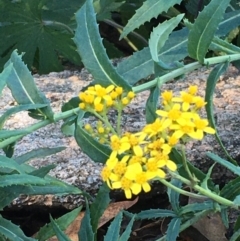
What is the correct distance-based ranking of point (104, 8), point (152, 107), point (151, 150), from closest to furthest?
1. point (151, 150)
2. point (152, 107)
3. point (104, 8)

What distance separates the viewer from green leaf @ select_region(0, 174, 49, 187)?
1.15 metres

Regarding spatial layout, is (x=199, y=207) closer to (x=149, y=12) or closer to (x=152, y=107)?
(x=152, y=107)

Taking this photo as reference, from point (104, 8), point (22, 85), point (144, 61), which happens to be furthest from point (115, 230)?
point (104, 8)

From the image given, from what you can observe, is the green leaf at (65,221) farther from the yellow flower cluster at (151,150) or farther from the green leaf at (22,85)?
the yellow flower cluster at (151,150)

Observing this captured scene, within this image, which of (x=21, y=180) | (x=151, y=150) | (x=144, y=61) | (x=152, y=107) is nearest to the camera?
(x=151, y=150)

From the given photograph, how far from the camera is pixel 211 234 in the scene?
1.62m

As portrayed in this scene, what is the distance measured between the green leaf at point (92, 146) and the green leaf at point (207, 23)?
0.34 m

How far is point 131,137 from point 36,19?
4.54ft

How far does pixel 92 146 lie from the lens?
124cm

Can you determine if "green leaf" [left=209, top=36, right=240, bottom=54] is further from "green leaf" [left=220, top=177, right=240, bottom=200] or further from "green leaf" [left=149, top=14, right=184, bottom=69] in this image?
"green leaf" [left=220, top=177, right=240, bottom=200]

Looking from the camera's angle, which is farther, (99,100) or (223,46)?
(223,46)

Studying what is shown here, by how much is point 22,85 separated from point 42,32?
1.03 metres

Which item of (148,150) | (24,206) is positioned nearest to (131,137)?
(148,150)

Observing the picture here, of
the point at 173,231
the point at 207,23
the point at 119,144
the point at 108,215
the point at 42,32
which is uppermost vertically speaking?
the point at 207,23
